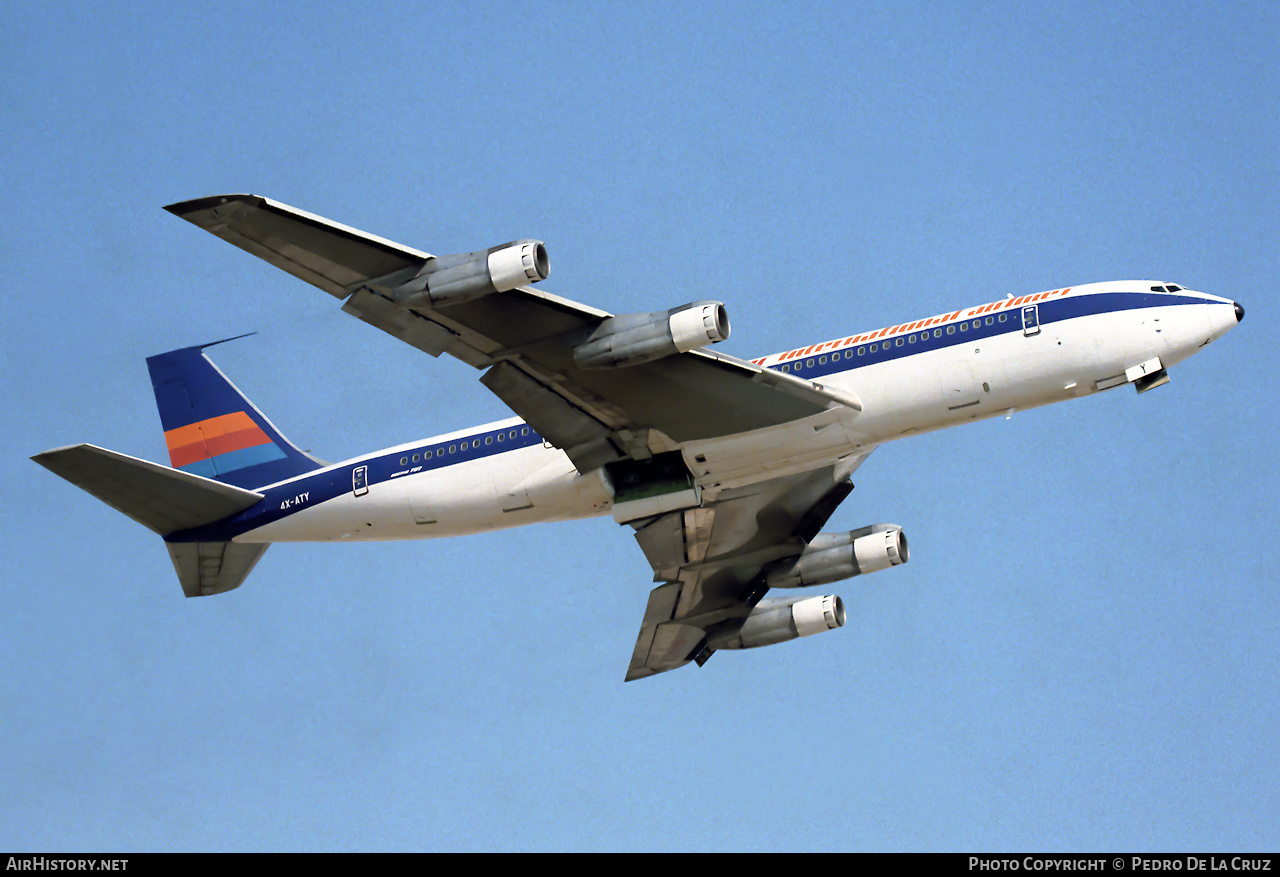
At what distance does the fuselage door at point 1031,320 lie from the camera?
1495 inches

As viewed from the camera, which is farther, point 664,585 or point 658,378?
point 664,585

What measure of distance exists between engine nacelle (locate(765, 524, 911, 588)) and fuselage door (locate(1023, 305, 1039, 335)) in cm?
1005

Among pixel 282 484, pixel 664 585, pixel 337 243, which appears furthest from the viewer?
pixel 664 585

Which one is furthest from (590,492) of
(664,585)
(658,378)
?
(664,585)

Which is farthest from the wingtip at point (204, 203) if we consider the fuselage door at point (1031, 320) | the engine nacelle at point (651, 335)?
the fuselage door at point (1031, 320)

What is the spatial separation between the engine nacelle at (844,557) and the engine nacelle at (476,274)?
1751cm

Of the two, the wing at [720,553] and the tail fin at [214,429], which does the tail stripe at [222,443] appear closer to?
the tail fin at [214,429]

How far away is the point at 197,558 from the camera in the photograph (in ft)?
146

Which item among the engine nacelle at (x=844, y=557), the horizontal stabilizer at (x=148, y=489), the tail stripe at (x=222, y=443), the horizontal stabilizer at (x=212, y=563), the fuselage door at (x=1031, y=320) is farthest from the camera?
the tail stripe at (x=222, y=443)

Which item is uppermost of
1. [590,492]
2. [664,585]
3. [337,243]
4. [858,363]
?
[337,243]

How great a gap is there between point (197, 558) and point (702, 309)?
20121mm

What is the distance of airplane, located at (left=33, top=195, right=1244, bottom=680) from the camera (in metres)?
34.8
